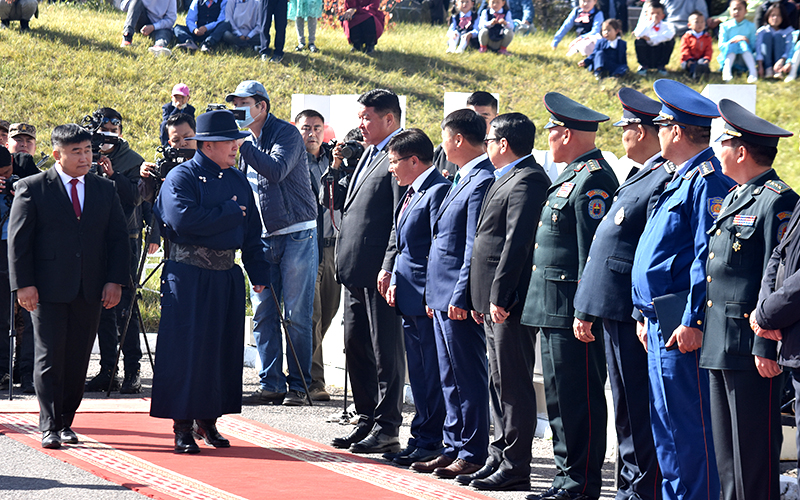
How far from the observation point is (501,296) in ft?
17.6

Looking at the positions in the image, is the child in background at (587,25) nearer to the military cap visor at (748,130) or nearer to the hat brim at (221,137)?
the hat brim at (221,137)

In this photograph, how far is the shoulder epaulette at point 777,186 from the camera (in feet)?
13.7

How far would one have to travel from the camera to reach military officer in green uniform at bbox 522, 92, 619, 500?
17.0ft

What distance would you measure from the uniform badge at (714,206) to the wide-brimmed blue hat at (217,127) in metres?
3.09

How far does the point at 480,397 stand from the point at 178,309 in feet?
6.23

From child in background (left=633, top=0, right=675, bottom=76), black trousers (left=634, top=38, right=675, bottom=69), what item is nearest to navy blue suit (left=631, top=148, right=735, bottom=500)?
child in background (left=633, top=0, right=675, bottom=76)

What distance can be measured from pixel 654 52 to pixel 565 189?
12.7 m

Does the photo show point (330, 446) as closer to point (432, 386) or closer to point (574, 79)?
point (432, 386)

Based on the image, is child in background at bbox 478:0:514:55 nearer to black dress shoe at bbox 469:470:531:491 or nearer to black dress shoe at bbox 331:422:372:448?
black dress shoe at bbox 331:422:372:448

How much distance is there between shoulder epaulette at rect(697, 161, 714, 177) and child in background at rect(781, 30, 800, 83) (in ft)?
40.4

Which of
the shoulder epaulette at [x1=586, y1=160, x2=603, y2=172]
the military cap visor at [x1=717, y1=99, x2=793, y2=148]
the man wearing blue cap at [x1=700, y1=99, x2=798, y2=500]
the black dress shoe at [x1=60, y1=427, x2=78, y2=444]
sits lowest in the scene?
the black dress shoe at [x1=60, y1=427, x2=78, y2=444]

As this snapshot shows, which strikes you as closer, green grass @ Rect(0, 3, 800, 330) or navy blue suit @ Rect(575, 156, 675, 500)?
navy blue suit @ Rect(575, 156, 675, 500)

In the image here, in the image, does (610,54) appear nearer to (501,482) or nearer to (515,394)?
(515,394)

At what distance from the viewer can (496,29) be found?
18969 mm
